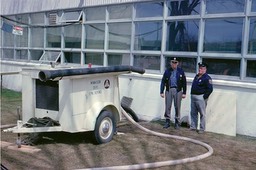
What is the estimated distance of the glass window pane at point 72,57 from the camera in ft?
39.1

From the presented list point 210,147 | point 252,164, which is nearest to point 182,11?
point 210,147

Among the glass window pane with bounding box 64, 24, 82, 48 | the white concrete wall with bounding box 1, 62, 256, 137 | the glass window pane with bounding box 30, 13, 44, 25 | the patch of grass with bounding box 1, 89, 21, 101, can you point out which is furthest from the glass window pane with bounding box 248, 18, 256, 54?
the glass window pane with bounding box 30, 13, 44, 25

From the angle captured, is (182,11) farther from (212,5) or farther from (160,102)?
(160,102)

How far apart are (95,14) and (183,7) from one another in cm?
344

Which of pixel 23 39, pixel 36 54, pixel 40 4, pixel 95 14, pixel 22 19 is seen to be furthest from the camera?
pixel 22 19

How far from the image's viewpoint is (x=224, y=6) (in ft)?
27.1

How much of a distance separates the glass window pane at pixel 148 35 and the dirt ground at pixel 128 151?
9.15ft

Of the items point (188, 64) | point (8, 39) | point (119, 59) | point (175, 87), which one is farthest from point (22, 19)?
point (175, 87)

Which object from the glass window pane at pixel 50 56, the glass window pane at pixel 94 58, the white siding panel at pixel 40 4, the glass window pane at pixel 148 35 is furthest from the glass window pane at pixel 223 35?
the glass window pane at pixel 50 56

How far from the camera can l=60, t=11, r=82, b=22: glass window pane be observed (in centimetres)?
A: 1188

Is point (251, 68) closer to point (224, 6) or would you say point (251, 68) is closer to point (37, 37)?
point (224, 6)

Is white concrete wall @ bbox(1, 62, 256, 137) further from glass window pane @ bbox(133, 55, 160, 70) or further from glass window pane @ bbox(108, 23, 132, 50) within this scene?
glass window pane @ bbox(108, 23, 132, 50)

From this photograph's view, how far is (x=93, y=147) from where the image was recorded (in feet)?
21.0

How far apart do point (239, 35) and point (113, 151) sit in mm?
4176
